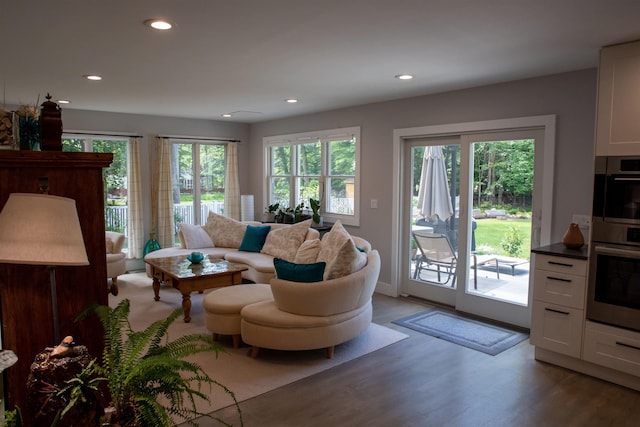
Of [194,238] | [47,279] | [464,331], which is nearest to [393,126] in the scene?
[464,331]

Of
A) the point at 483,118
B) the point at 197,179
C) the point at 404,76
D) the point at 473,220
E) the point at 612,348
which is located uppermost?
the point at 404,76

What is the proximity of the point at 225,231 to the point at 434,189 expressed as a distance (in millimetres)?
3131

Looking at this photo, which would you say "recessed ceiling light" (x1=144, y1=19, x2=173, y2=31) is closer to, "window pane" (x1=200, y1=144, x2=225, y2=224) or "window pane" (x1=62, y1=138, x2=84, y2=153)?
"window pane" (x1=62, y1=138, x2=84, y2=153)

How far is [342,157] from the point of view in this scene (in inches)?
251

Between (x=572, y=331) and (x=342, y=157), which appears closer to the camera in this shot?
(x=572, y=331)

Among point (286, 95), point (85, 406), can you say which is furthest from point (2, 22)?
point (286, 95)

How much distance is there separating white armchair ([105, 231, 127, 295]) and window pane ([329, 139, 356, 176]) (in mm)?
3105

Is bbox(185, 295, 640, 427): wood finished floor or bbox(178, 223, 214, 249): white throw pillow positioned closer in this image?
bbox(185, 295, 640, 427): wood finished floor

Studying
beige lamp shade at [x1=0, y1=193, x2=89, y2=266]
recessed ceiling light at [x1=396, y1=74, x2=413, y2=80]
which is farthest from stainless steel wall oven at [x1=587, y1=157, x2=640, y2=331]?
beige lamp shade at [x1=0, y1=193, x2=89, y2=266]

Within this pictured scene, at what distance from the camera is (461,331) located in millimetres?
4324

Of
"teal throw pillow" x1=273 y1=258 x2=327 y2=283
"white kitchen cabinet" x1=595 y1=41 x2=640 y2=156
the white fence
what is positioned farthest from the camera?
the white fence

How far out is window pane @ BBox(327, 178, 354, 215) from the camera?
20.5 ft

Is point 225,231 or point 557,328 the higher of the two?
point 225,231

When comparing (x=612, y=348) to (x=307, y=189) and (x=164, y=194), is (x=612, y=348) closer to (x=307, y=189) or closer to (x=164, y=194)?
(x=307, y=189)
